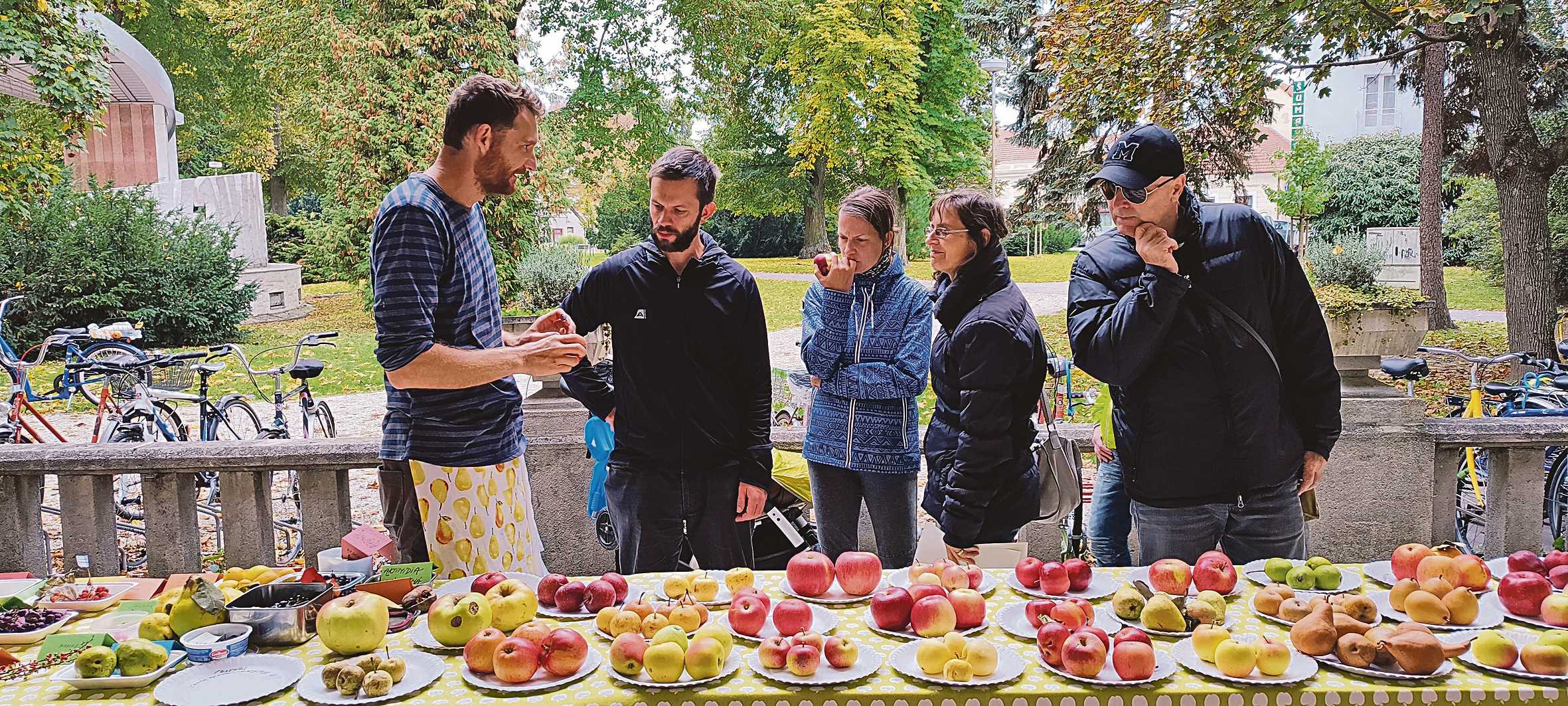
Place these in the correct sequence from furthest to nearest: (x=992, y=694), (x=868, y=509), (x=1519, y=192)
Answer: (x=1519, y=192) → (x=868, y=509) → (x=992, y=694)

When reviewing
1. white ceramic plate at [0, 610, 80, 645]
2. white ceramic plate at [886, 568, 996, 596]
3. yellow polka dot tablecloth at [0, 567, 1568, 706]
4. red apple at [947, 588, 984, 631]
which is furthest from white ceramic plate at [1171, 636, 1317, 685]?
white ceramic plate at [0, 610, 80, 645]

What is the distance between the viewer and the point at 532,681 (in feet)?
5.88

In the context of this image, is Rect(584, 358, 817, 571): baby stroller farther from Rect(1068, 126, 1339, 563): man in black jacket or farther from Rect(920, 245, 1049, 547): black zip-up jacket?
Rect(1068, 126, 1339, 563): man in black jacket

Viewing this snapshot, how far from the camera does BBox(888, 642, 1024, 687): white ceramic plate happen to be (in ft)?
5.77

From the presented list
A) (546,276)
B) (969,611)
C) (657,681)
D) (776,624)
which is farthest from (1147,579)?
(546,276)

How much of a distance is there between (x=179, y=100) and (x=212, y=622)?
25742 mm

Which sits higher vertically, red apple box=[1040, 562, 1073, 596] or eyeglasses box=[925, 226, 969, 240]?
eyeglasses box=[925, 226, 969, 240]

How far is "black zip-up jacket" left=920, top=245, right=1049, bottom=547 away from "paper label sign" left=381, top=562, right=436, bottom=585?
4.10 ft

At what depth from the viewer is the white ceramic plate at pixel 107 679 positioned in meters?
1.77

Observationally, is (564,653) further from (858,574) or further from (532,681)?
(858,574)

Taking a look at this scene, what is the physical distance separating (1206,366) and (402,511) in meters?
1.89

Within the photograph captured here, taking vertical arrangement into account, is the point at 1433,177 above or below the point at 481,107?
above

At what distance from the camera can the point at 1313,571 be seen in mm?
2223

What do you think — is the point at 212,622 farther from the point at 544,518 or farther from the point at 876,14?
the point at 876,14
